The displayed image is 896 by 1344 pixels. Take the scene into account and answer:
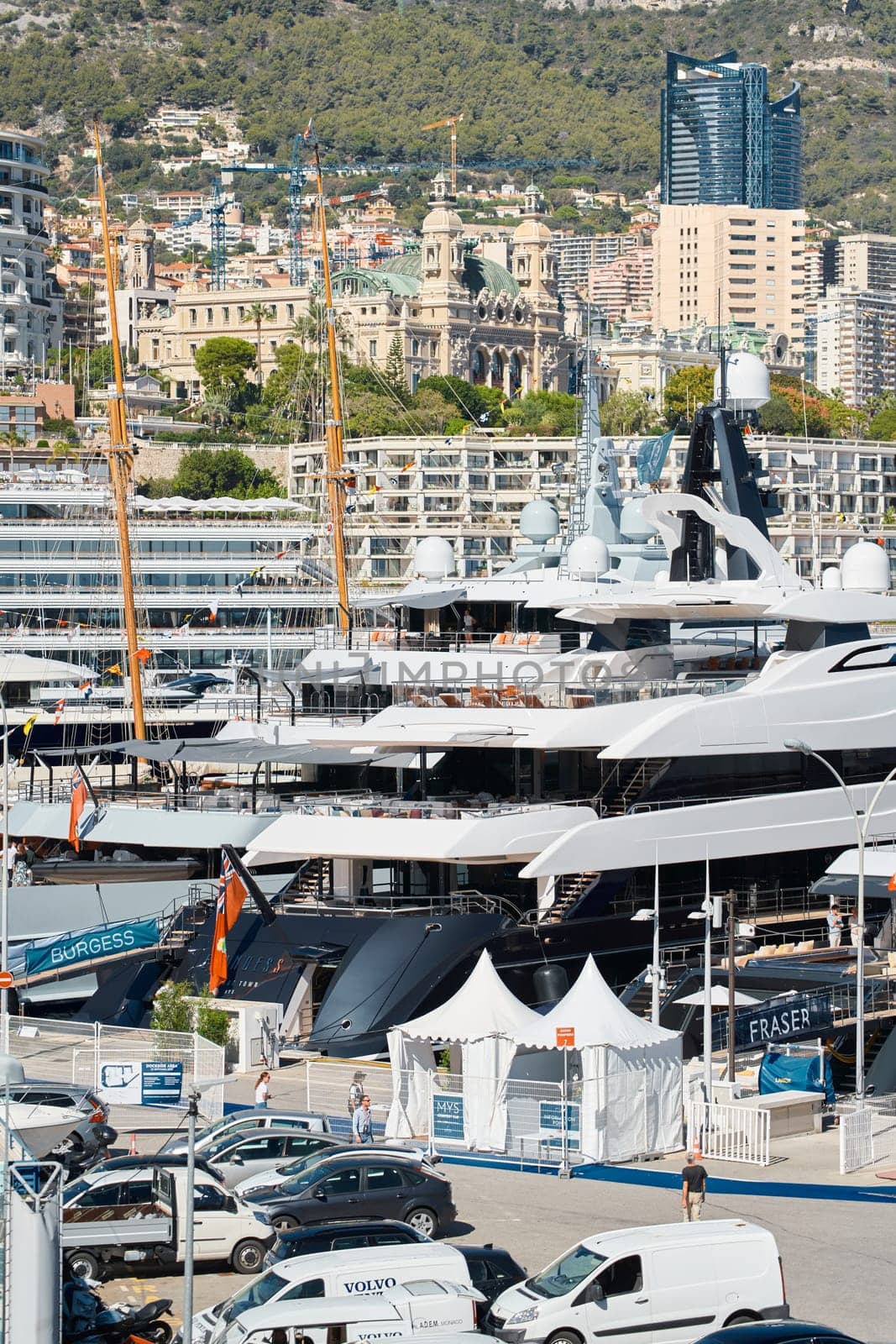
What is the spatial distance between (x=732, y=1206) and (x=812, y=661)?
1389 centimetres

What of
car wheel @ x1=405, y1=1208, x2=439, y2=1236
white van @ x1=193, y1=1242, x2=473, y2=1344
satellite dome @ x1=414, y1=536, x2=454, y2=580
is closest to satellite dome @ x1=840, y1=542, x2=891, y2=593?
satellite dome @ x1=414, y1=536, x2=454, y2=580

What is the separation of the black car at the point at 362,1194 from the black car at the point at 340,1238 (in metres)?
1.62

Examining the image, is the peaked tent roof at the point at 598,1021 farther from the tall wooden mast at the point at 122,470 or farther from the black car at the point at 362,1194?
the tall wooden mast at the point at 122,470

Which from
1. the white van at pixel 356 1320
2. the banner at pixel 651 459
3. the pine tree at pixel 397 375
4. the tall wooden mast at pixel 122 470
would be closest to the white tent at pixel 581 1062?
the white van at pixel 356 1320

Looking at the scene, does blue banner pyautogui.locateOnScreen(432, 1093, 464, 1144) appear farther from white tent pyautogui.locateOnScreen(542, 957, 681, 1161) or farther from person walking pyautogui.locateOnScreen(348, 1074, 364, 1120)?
white tent pyautogui.locateOnScreen(542, 957, 681, 1161)

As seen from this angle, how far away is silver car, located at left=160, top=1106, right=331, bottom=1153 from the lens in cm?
2705

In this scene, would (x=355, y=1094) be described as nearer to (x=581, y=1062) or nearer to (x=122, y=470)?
(x=581, y=1062)

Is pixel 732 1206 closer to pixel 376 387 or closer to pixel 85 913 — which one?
pixel 85 913

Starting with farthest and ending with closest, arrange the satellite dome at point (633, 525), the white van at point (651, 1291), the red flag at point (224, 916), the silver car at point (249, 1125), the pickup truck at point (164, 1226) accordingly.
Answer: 1. the satellite dome at point (633, 525)
2. the red flag at point (224, 916)
3. the silver car at point (249, 1125)
4. the pickup truck at point (164, 1226)
5. the white van at point (651, 1291)

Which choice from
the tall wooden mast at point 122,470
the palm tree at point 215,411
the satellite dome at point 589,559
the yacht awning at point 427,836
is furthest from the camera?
the palm tree at point 215,411

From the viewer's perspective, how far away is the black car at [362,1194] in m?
24.3

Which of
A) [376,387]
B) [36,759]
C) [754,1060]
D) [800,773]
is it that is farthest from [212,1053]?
[376,387]

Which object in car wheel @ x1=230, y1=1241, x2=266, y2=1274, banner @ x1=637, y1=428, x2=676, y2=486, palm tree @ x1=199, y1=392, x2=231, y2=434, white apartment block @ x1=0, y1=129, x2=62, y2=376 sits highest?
white apartment block @ x1=0, y1=129, x2=62, y2=376

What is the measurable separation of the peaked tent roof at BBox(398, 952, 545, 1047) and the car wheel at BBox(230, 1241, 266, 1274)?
6.41 m
